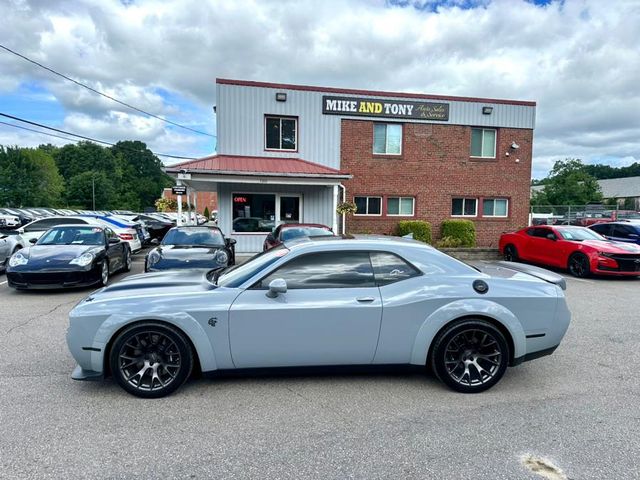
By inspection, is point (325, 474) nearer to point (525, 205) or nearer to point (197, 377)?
point (197, 377)

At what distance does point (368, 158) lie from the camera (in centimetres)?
1596

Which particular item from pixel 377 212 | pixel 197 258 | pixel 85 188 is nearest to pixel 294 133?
pixel 377 212

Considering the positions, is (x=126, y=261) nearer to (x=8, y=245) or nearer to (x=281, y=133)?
(x=8, y=245)

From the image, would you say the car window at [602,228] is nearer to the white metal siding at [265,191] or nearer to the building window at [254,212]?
the white metal siding at [265,191]

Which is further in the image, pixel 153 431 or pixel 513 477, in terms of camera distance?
pixel 153 431

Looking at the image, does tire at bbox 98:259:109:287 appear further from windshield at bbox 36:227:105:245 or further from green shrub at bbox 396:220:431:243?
green shrub at bbox 396:220:431:243

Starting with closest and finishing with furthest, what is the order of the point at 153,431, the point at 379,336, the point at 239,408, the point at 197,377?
the point at 153,431 < the point at 239,408 < the point at 379,336 < the point at 197,377

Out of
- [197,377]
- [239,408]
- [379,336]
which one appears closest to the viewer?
[239,408]

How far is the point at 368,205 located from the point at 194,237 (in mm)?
8601

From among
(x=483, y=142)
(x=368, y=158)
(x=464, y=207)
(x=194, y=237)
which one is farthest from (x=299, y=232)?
(x=483, y=142)

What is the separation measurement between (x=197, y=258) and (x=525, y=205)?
1529 centimetres

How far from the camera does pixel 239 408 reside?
3297 millimetres

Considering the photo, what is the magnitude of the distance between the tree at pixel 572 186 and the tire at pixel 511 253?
3987 centimetres

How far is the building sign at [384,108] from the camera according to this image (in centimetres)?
1546
